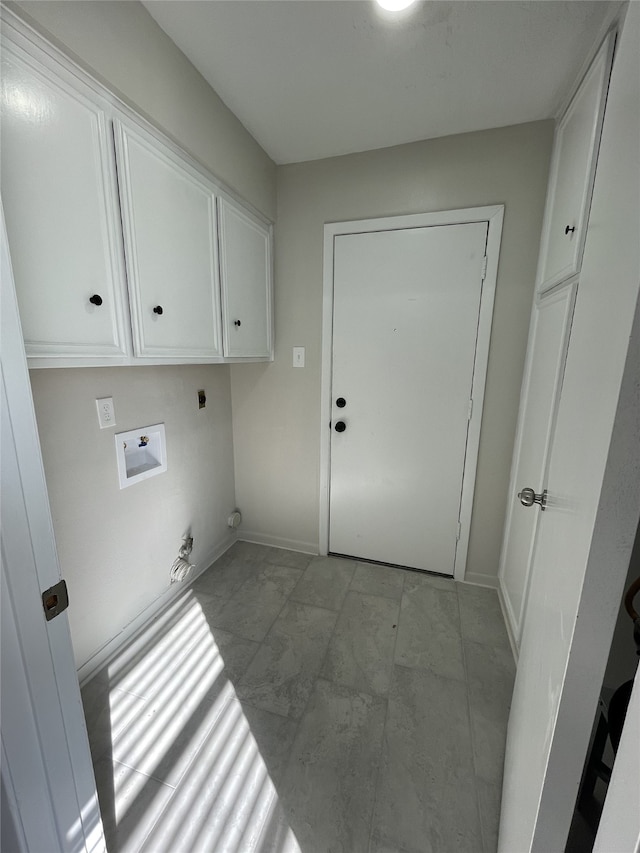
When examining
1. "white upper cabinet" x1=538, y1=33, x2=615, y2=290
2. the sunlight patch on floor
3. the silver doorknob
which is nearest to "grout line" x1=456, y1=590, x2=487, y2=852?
the sunlight patch on floor

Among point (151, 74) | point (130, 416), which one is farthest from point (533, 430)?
point (151, 74)

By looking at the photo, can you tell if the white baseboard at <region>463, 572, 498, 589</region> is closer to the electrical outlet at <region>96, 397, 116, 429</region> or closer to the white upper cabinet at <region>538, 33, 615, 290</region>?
the white upper cabinet at <region>538, 33, 615, 290</region>

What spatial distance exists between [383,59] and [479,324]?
3.77 feet

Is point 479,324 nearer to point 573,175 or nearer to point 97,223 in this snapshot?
point 573,175

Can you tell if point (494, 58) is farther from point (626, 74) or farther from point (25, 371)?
point (25, 371)

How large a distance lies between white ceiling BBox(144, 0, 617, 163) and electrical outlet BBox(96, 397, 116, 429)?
4.36 feet

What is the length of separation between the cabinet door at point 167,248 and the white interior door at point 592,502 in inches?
50.5

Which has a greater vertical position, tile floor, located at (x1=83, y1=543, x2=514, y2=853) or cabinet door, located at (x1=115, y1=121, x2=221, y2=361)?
cabinet door, located at (x1=115, y1=121, x2=221, y2=361)

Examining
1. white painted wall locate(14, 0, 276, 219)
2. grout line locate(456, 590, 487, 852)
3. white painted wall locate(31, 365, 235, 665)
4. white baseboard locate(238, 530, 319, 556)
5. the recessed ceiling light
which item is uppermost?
the recessed ceiling light

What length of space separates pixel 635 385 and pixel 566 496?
357mm

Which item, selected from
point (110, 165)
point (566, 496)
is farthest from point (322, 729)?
point (110, 165)

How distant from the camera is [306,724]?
48.5 inches

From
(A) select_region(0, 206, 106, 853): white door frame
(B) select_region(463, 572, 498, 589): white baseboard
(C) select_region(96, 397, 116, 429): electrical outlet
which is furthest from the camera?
(B) select_region(463, 572, 498, 589): white baseboard

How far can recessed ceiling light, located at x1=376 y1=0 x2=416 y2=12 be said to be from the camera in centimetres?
100
